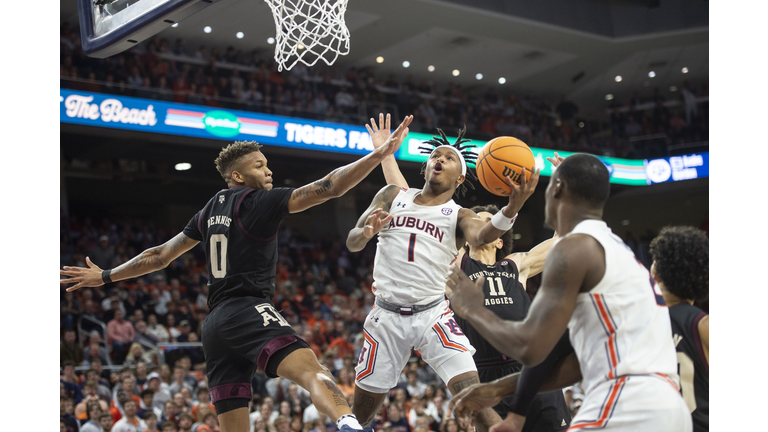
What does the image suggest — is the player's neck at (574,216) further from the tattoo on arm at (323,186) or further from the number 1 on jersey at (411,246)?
the number 1 on jersey at (411,246)

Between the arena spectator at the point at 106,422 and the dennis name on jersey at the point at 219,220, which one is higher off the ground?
the dennis name on jersey at the point at 219,220

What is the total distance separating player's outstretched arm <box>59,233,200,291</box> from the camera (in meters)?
4.84

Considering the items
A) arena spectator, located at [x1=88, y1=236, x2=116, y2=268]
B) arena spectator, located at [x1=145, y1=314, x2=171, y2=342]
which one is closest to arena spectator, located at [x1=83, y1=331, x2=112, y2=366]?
arena spectator, located at [x1=145, y1=314, x2=171, y2=342]

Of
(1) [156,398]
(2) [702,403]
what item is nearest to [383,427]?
(1) [156,398]

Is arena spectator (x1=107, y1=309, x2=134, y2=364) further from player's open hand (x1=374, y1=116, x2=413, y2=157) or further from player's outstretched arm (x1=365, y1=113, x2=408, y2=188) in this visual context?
player's open hand (x1=374, y1=116, x2=413, y2=157)

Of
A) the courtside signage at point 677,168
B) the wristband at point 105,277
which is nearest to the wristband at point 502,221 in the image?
the wristband at point 105,277

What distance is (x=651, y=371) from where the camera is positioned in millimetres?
2506

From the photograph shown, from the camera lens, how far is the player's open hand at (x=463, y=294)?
8.90ft

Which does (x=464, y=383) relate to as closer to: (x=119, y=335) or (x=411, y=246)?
(x=411, y=246)

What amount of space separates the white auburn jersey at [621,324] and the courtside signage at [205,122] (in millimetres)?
11421

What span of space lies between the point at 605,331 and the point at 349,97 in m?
15.0

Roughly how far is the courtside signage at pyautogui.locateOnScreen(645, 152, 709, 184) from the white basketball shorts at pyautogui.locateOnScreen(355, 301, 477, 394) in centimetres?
1619
